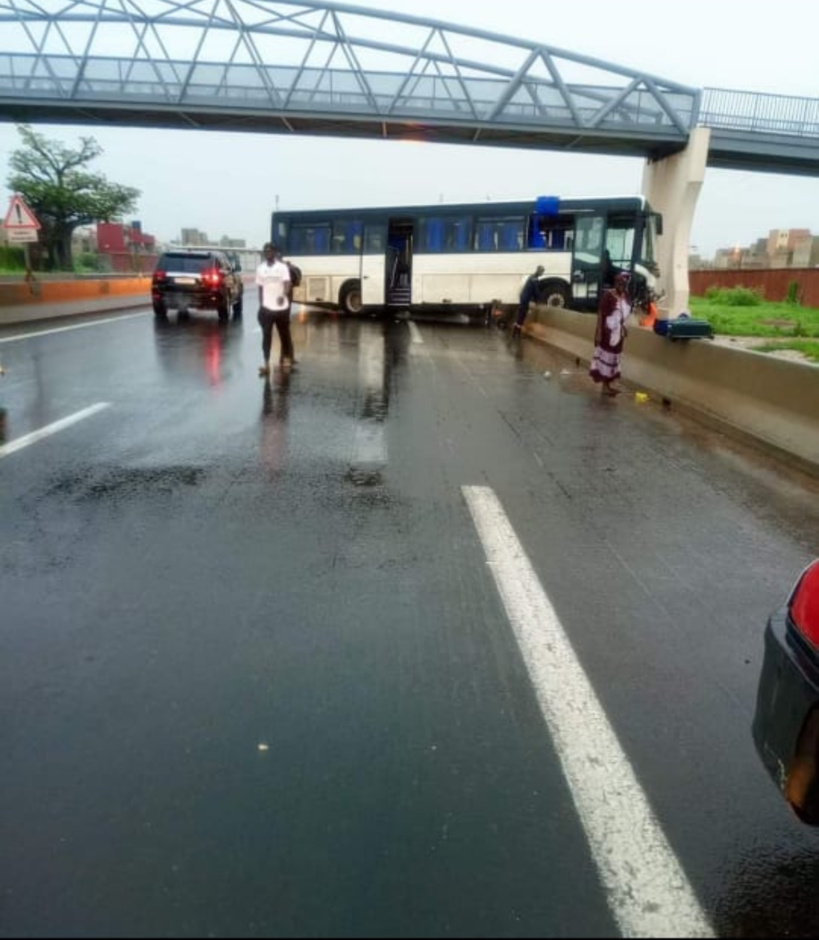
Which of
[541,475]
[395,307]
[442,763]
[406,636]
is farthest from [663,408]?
[395,307]

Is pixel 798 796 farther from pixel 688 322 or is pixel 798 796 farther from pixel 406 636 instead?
pixel 688 322

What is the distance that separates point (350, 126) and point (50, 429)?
2811 cm

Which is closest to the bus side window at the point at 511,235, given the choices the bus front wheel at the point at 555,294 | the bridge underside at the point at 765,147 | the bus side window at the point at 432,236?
the bus front wheel at the point at 555,294

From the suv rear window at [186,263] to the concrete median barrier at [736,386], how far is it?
13.9m

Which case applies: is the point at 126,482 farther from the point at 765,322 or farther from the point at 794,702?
the point at 765,322

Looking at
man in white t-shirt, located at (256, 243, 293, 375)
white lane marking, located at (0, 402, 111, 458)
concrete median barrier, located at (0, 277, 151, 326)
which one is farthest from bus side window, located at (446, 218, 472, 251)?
white lane marking, located at (0, 402, 111, 458)

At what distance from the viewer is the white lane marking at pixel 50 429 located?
23.6ft

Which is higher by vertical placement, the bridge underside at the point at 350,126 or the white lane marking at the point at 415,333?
the bridge underside at the point at 350,126

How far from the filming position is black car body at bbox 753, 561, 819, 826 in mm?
2043

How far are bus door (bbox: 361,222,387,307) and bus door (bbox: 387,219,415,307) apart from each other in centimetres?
20

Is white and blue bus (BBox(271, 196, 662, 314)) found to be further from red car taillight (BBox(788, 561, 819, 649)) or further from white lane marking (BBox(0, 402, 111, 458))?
red car taillight (BBox(788, 561, 819, 649))

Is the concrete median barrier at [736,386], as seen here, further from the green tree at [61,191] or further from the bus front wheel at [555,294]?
the green tree at [61,191]

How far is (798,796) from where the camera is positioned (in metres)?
2.09

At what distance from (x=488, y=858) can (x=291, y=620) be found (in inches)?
68.9
